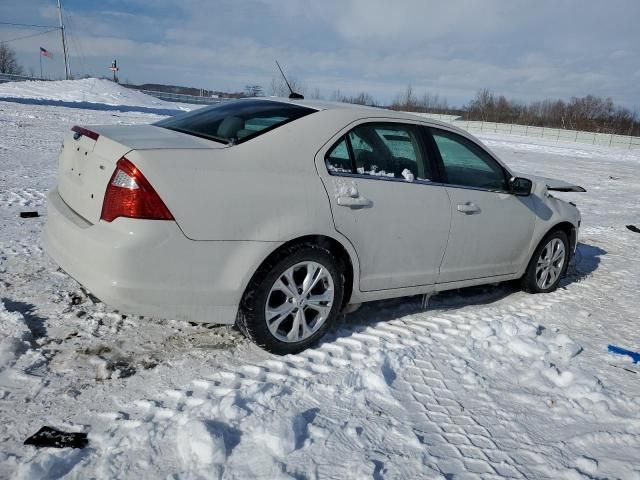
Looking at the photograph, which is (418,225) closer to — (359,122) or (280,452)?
(359,122)

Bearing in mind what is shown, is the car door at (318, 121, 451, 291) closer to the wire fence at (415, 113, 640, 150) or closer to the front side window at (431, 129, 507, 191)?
the front side window at (431, 129, 507, 191)

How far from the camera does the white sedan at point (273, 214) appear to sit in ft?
9.14

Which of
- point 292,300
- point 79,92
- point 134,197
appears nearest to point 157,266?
point 134,197

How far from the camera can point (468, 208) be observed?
4.05m

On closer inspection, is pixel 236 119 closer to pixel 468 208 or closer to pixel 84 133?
pixel 84 133

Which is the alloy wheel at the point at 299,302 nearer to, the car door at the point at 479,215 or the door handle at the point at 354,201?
the door handle at the point at 354,201

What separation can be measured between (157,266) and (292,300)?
2.98ft

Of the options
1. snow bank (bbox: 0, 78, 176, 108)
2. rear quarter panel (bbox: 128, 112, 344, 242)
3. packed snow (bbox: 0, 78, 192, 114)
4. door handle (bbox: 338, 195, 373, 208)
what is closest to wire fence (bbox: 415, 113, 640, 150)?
packed snow (bbox: 0, 78, 192, 114)

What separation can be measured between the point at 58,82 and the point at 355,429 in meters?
40.4

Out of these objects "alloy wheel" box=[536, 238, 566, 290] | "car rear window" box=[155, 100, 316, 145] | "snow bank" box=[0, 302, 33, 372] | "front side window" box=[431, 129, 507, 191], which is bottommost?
"snow bank" box=[0, 302, 33, 372]

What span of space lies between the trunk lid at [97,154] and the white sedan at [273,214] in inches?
0.5

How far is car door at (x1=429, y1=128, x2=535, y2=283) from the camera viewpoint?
13.3 ft

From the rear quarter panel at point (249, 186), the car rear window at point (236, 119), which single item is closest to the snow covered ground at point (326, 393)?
the rear quarter panel at point (249, 186)

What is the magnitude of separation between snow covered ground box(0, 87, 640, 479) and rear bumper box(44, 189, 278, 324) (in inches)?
16.9
